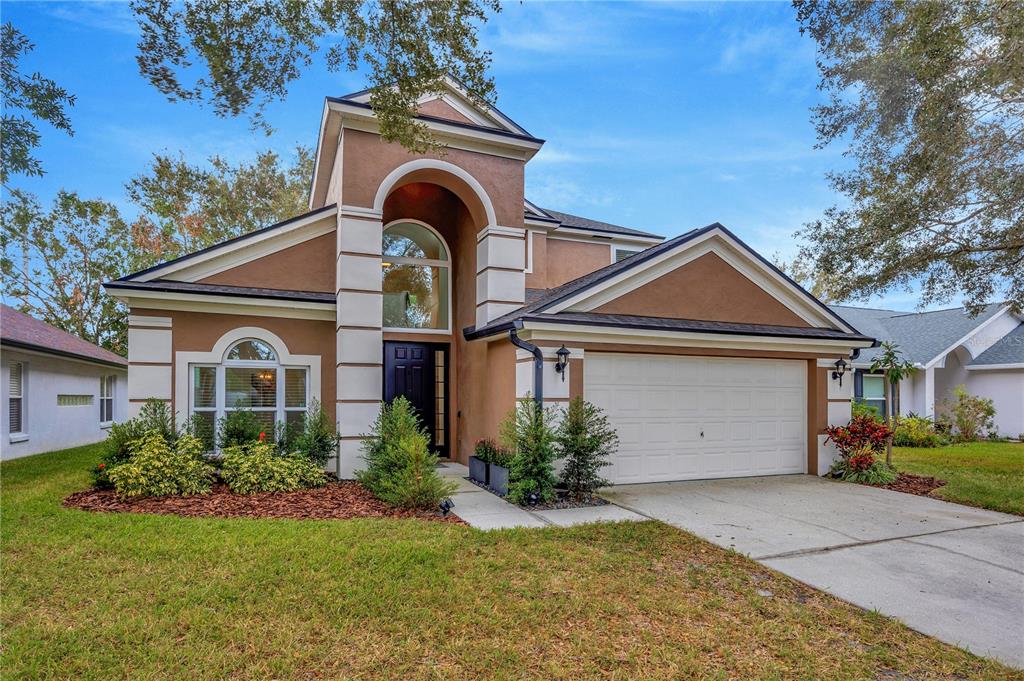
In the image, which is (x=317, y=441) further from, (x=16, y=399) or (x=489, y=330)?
(x=16, y=399)

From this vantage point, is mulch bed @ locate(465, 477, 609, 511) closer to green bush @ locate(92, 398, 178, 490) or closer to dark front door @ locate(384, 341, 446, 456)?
dark front door @ locate(384, 341, 446, 456)

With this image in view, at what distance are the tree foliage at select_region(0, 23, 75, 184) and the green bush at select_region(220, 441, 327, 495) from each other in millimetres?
4530

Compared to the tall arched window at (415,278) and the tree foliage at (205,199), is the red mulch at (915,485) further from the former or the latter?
the tree foliage at (205,199)

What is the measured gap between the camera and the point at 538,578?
480cm

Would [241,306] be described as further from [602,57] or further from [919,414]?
[919,414]

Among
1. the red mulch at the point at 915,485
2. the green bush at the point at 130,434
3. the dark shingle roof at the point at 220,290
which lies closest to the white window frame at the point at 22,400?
the green bush at the point at 130,434

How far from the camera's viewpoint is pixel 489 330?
30.9 feet

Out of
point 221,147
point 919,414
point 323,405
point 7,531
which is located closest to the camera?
point 7,531

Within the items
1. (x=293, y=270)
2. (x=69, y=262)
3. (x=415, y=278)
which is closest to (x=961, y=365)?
(x=415, y=278)

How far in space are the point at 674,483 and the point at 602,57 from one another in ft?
25.2

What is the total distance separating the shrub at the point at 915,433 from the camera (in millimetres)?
15977

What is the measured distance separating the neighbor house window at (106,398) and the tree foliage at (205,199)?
7111mm

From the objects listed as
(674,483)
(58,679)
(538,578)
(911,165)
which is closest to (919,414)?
(911,165)

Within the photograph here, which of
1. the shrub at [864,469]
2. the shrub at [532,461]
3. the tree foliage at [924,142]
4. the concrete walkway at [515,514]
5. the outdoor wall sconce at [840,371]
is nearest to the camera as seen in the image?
the concrete walkway at [515,514]
